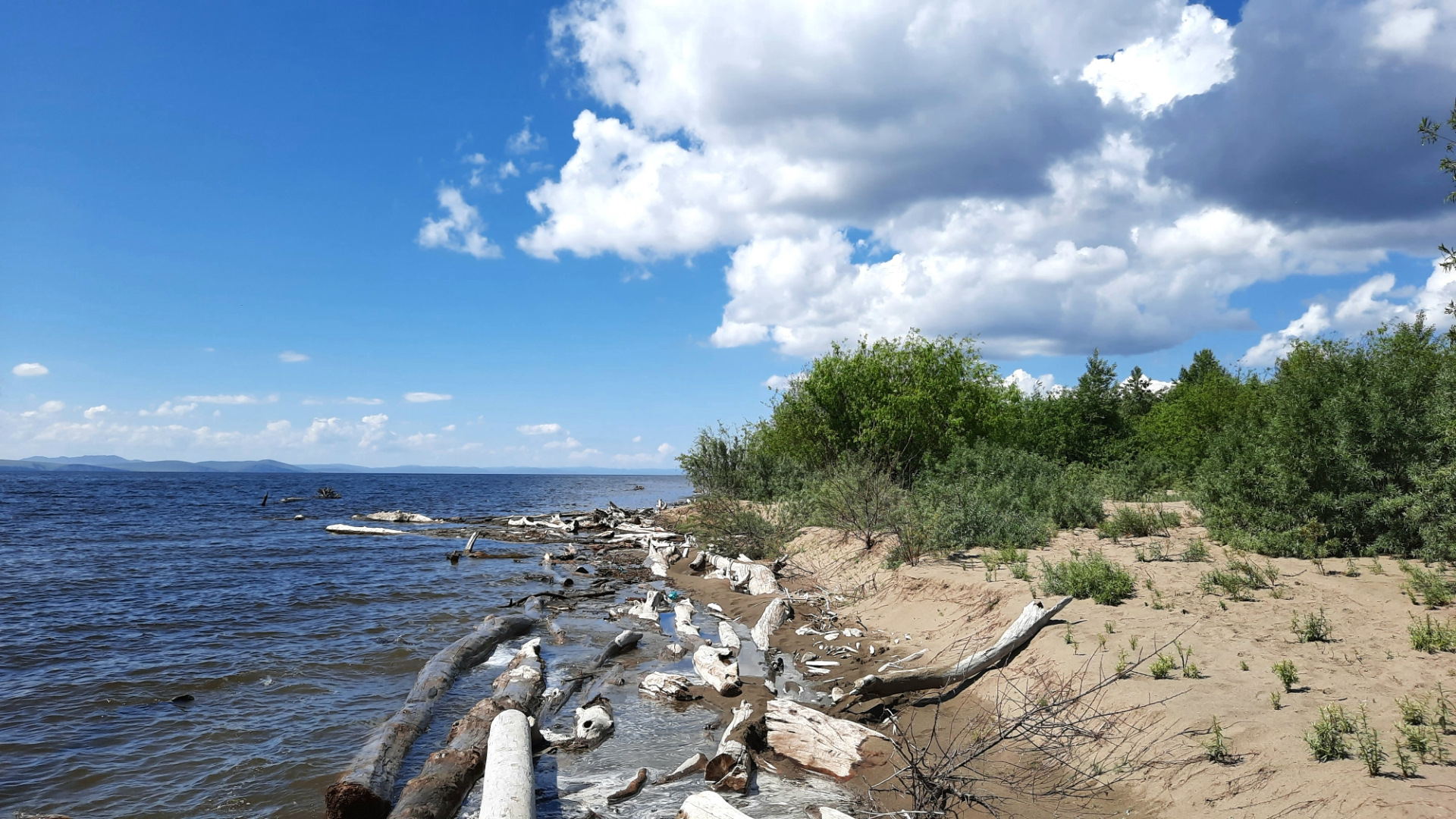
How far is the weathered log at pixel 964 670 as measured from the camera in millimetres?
7820

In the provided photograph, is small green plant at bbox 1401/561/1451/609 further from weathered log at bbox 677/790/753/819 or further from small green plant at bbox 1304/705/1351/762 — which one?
weathered log at bbox 677/790/753/819

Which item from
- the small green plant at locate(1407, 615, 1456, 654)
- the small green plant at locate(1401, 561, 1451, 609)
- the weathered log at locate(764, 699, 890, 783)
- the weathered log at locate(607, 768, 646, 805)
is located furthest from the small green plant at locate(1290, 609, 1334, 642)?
the weathered log at locate(607, 768, 646, 805)

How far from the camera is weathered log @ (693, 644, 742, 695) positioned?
9234mm

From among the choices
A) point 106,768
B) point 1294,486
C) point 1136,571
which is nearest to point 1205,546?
point 1294,486

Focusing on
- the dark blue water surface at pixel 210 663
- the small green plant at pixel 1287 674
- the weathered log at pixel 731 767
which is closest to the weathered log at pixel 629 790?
the weathered log at pixel 731 767

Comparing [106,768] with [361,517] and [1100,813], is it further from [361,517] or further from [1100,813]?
[361,517]

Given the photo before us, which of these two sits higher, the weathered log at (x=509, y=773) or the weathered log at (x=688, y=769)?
the weathered log at (x=509, y=773)

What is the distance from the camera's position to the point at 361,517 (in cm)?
3906

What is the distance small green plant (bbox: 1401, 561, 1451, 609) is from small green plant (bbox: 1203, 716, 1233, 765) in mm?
5547

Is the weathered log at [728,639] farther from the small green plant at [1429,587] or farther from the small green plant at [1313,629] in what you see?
the small green plant at [1429,587]

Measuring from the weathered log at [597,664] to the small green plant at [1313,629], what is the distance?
9.26m

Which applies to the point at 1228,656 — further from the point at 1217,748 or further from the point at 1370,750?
the point at 1370,750

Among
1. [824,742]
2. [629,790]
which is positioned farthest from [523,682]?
[824,742]

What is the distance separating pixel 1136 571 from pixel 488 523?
33.1 metres
